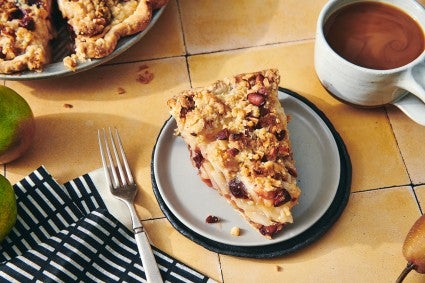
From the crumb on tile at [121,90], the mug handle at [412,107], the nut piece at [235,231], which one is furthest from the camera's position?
the crumb on tile at [121,90]

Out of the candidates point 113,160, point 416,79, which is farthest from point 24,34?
point 416,79

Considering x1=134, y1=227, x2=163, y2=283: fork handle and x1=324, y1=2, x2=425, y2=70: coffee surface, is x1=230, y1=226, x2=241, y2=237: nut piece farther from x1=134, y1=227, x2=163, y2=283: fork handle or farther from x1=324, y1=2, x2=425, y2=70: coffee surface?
x1=324, y1=2, x2=425, y2=70: coffee surface

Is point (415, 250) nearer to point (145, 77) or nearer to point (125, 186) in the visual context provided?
point (125, 186)

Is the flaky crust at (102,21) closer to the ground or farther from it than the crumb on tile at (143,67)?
farther from it

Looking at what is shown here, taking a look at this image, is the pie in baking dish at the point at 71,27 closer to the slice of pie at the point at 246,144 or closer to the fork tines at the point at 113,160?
the fork tines at the point at 113,160

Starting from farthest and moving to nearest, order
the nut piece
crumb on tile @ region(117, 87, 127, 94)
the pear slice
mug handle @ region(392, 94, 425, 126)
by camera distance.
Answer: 1. crumb on tile @ region(117, 87, 127, 94)
2. mug handle @ region(392, 94, 425, 126)
3. the nut piece
4. the pear slice

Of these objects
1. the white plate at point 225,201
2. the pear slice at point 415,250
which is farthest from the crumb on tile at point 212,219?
the pear slice at point 415,250

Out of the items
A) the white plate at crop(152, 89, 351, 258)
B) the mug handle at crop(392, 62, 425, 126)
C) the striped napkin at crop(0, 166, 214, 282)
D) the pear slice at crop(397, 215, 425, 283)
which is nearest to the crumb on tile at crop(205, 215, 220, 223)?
the white plate at crop(152, 89, 351, 258)
